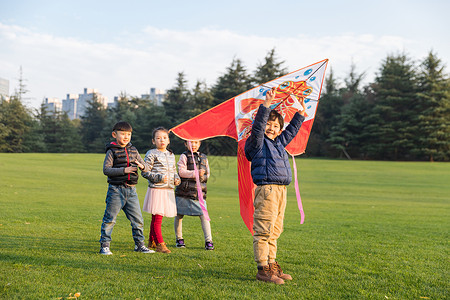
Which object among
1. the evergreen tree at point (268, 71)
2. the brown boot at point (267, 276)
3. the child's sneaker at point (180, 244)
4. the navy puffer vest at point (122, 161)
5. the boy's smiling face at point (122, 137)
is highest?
the evergreen tree at point (268, 71)

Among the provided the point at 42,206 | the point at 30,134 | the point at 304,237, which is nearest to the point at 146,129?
the point at 30,134

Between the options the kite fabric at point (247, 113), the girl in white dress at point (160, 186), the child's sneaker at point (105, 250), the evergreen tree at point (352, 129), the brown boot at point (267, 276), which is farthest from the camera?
the evergreen tree at point (352, 129)

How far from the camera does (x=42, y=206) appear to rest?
12.0 meters

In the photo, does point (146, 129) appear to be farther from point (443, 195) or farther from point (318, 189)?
point (443, 195)

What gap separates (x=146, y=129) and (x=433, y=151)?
40793mm

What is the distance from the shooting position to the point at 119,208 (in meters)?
6.13

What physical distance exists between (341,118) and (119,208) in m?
56.4

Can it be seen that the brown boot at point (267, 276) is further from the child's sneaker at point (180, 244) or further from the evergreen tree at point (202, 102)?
the evergreen tree at point (202, 102)

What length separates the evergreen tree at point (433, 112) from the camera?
50719mm

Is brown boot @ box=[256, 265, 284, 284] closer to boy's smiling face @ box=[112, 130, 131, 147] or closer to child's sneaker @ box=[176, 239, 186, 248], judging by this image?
child's sneaker @ box=[176, 239, 186, 248]

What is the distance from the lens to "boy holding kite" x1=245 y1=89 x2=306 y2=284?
4.91m

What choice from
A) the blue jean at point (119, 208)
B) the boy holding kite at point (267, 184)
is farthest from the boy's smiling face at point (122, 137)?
the boy holding kite at point (267, 184)

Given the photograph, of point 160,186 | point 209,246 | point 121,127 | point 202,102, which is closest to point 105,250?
point 160,186

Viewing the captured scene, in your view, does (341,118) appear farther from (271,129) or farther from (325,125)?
(271,129)
